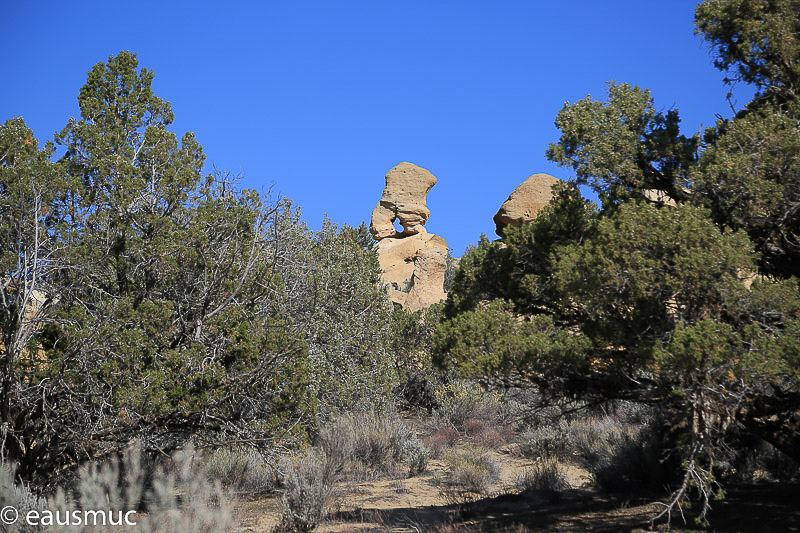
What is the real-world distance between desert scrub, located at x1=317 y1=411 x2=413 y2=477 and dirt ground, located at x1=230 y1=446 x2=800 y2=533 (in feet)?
3.24

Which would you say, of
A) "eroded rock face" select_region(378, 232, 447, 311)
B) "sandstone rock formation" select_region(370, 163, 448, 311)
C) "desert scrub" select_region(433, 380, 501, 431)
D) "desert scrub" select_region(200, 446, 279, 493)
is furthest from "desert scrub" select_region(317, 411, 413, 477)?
"sandstone rock formation" select_region(370, 163, 448, 311)

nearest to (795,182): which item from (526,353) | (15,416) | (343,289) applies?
(526,353)

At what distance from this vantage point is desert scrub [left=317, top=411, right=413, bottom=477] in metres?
12.8

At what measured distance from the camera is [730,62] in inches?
299

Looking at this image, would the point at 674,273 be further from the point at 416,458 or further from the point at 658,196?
the point at 416,458

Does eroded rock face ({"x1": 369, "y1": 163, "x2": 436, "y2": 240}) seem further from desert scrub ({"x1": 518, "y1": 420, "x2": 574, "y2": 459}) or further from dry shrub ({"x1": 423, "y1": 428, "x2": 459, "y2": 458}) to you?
desert scrub ({"x1": 518, "y1": 420, "x2": 574, "y2": 459})

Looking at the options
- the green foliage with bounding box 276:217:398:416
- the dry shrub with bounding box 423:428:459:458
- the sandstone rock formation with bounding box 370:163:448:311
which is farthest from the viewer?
the sandstone rock formation with bounding box 370:163:448:311

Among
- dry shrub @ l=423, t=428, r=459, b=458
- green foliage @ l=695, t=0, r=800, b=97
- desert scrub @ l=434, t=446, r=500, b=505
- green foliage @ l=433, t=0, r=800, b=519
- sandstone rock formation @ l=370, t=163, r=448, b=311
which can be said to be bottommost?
desert scrub @ l=434, t=446, r=500, b=505

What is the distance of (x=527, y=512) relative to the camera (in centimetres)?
936

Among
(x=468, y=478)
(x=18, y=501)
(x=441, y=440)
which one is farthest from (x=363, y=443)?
(x=18, y=501)

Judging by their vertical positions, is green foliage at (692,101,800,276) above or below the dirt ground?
above

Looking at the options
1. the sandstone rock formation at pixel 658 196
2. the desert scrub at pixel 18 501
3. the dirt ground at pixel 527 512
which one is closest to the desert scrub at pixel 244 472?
the dirt ground at pixel 527 512

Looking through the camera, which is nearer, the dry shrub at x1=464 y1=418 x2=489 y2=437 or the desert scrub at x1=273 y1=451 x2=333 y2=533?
the desert scrub at x1=273 y1=451 x2=333 y2=533

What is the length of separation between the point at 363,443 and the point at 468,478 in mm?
2748
